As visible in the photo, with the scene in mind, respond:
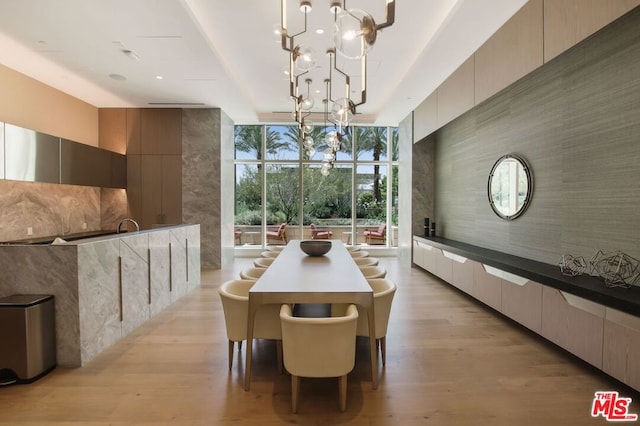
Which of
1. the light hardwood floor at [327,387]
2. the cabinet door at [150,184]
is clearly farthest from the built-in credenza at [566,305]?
the cabinet door at [150,184]

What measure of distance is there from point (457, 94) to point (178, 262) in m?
5.15

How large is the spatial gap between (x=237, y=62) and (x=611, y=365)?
590 centimetres

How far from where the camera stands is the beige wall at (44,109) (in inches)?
188

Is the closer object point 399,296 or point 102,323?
point 102,323

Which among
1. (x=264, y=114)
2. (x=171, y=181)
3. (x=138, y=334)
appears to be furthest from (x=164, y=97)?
(x=138, y=334)

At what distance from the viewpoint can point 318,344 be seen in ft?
6.86

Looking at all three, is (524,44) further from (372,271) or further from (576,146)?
(372,271)

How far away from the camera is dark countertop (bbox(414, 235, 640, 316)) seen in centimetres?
231

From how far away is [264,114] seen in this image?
8.25 meters

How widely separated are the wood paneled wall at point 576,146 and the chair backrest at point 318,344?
2.63 meters

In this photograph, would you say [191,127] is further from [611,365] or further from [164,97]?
[611,365]

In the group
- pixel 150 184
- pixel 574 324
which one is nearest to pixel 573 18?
pixel 574 324

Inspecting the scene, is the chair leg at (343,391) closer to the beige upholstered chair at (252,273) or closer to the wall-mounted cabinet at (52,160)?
the beige upholstered chair at (252,273)

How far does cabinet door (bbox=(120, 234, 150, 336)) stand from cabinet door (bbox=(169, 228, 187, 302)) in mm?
702
